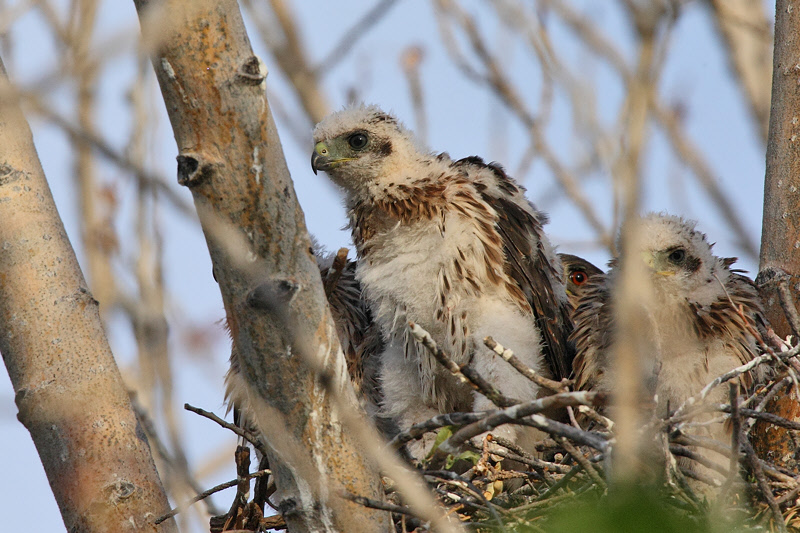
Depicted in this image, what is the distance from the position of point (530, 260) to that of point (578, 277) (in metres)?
1.48

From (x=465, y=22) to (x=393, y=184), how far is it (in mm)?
1902

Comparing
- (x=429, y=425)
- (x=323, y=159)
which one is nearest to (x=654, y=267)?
(x=323, y=159)

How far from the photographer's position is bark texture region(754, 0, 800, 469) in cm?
389

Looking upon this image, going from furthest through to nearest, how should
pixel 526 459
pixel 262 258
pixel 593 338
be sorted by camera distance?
1. pixel 593 338
2. pixel 526 459
3. pixel 262 258

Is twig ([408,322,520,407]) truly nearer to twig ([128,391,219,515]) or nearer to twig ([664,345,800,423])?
twig ([664,345,800,423])

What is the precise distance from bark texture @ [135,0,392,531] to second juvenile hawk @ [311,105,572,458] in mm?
1596

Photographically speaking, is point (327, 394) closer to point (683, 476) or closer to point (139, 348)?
point (683, 476)

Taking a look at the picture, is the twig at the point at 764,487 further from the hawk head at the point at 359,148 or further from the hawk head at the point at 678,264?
the hawk head at the point at 359,148

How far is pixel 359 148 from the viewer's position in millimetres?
4324

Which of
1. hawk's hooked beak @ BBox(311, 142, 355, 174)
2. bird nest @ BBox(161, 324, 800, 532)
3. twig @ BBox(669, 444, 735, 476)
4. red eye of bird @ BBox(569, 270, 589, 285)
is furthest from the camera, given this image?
red eye of bird @ BBox(569, 270, 589, 285)

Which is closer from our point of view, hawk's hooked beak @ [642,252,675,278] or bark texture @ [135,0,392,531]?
bark texture @ [135,0,392,531]

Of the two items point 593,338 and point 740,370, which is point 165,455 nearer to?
point 593,338

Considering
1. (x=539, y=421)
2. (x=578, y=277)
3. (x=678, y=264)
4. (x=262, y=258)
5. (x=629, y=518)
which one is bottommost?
(x=629, y=518)

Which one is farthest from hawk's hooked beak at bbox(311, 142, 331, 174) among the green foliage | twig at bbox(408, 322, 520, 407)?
the green foliage
